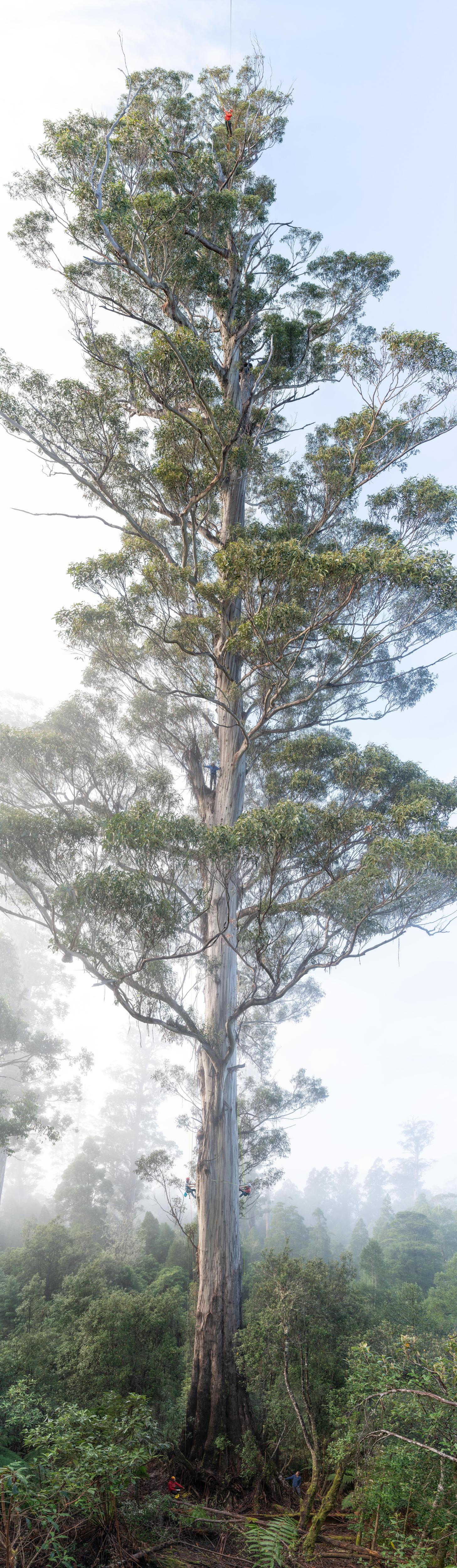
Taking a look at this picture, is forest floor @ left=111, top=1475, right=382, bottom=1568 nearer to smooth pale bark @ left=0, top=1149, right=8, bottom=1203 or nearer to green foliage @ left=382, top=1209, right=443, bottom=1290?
green foliage @ left=382, top=1209, right=443, bottom=1290

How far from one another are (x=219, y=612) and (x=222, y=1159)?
17.7ft

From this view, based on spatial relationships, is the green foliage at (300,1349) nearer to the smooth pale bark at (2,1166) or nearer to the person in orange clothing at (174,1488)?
the person in orange clothing at (174,1488)

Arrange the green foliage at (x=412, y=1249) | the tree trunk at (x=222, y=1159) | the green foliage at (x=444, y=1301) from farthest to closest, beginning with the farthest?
the green foliage at (x=412, y=1249) < the green foliage at (x=444, y=1301) < the tree trunk at (x=222, y=1159)

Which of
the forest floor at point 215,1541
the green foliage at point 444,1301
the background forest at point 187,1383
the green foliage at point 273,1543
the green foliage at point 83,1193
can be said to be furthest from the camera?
the green foliage at point 83,1193

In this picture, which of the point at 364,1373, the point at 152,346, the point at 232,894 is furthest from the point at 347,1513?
the point at 152,346

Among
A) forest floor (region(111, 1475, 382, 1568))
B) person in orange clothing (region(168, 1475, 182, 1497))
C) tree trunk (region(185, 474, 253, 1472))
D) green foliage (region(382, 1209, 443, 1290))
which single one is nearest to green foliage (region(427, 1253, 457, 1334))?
green foliage (region(382, 1209, 443, 1290))

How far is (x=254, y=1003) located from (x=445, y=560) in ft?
14.8

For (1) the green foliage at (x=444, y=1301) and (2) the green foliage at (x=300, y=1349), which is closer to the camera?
(2) the green foliage at (x=300, y=1349)

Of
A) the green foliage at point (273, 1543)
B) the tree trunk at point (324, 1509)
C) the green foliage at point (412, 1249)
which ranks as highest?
the green foliage at point (273, 1543)

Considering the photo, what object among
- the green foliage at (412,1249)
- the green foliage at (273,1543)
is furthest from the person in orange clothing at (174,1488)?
the green foliage at (412,1249)

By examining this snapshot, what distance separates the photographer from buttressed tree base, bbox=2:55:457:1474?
6.05 m

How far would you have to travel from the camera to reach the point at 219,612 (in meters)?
7.05

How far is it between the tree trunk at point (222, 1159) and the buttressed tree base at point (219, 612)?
23 mm

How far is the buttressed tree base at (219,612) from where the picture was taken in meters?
6.05
